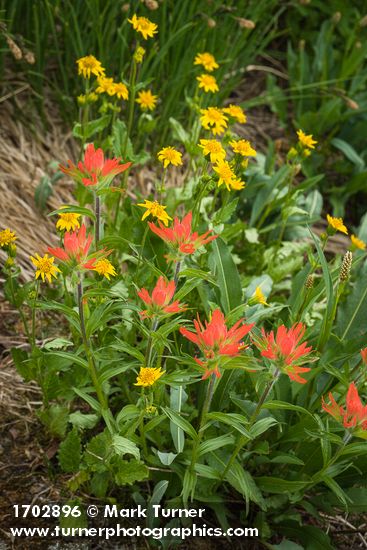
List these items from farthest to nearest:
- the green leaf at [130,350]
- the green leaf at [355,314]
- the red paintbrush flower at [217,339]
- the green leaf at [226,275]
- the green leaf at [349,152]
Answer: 1. the green leaf at [349,152]
2. the green leaf at [355,314]
3. the green leaf at [226,275]
4. the green leaf at [130,350]
5. the red paintbrush flower at [217,339]

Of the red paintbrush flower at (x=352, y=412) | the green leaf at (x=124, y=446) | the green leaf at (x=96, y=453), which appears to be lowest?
the green leaf at (x=96, y=453)

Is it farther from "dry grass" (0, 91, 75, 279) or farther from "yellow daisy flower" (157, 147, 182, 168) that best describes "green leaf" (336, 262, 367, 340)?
"dry grass" (0, 91, 75, 279)

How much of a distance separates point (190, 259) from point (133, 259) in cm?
18

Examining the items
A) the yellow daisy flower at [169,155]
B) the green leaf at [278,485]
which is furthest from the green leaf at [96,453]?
the yellow daisy flower at [169,155]

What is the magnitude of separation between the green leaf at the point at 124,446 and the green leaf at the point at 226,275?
1.84 ft

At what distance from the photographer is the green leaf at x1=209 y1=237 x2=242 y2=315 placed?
1.94 meters

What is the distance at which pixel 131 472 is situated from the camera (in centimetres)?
163

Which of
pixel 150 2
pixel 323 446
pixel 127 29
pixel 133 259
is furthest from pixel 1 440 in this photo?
pixel 127 29

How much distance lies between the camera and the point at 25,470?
185cm

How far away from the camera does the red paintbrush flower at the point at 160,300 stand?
1370 millimetres

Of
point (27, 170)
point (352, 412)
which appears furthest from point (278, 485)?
point (27, 170)

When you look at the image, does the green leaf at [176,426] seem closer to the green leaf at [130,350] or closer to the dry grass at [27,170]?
the green leaf at [130,350]

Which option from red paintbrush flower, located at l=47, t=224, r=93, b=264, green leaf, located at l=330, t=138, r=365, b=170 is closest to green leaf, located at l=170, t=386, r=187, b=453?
red paintbrush flower, located at l=47, t=224, r=93, b=264

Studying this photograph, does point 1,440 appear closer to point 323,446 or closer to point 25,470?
point 25,470
